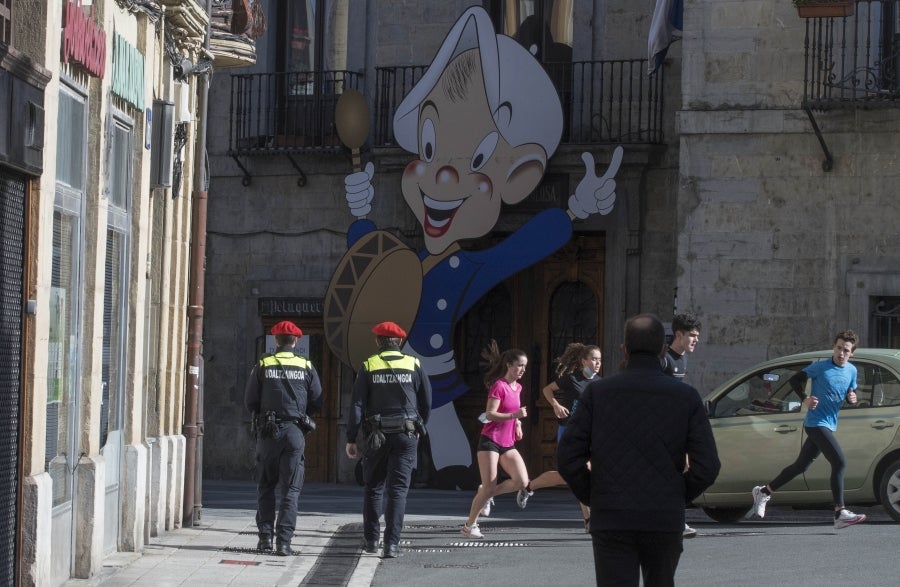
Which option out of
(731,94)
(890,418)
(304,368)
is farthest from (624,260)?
(304,368)

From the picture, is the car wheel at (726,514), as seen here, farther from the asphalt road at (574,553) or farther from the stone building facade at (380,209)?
the stone building facade at (380,209)

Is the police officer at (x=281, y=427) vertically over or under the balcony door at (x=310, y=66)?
under

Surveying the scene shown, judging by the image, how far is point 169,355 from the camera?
50.0ft

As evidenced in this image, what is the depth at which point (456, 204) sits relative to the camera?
22.1 m

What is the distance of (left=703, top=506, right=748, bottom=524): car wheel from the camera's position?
16.2m

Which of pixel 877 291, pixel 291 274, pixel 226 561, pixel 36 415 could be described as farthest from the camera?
pixel 291 274

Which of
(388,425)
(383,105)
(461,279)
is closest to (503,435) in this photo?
(388,425)

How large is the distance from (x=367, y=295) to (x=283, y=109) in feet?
10.6

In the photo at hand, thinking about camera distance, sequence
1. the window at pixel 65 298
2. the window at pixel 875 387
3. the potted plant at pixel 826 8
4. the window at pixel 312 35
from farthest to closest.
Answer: the window at pixel 312 35, the potted plant at pixel 826 8, the window at pixel 875 387, the window at pixel 65 298

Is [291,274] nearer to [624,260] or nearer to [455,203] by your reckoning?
[455,203]

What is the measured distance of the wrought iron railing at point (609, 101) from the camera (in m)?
21.9

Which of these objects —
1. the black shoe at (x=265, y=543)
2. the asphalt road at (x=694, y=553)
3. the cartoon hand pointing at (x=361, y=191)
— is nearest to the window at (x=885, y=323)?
the asphalt road at (x=694, y=553)

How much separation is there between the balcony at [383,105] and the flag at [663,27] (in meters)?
0.94

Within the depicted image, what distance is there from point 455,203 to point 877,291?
5.79 metres
